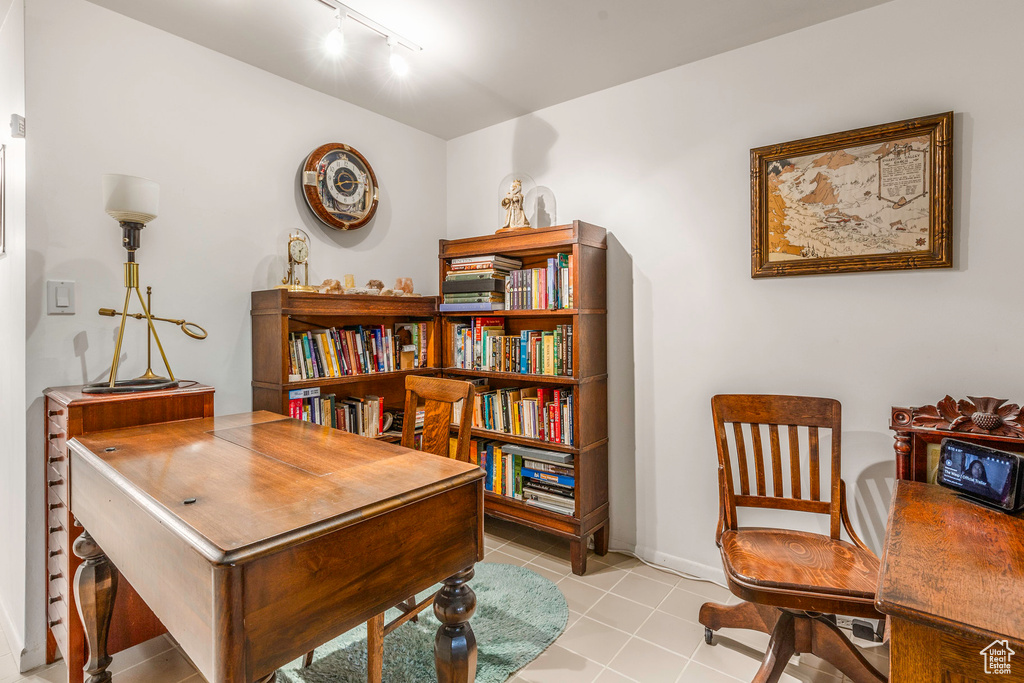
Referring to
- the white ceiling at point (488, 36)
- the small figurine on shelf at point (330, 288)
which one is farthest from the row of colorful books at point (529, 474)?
the white ceiling at point (488, 36)

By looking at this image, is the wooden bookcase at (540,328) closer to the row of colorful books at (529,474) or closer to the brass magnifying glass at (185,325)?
the row of colorful books at (529,474)

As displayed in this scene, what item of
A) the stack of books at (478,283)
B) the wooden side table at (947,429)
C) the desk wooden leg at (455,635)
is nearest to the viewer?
the desk wooden leg at (455,635)

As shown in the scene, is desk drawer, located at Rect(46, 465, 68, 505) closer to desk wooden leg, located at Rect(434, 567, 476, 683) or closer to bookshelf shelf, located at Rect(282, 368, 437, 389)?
bookshelf shelf, located at Rect(282, 368, 437, 389)

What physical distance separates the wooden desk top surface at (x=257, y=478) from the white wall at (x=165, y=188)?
64 centimetres

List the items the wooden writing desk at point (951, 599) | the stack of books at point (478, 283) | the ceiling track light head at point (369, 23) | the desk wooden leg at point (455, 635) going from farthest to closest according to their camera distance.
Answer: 1. the stack of books at point (478, 283)
2. the ceiling track light head at point (369, 23)
3. the desk wooden leg at point (455, 635)
4. the wooden writing desk at point (951, 599)

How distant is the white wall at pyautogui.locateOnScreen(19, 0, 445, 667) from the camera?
1891mm

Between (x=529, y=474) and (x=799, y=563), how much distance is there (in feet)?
4.57

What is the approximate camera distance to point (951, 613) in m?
0.85

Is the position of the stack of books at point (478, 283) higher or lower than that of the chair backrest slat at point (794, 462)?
higher

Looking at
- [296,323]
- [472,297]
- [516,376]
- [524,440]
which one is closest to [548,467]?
[524,440]

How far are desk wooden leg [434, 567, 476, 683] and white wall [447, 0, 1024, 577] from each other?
1.63 metres

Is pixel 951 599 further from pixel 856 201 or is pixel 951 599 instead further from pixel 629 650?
pixel 856 201

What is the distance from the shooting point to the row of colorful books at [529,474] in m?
2.60

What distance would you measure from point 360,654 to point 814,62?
3058 millimetres
